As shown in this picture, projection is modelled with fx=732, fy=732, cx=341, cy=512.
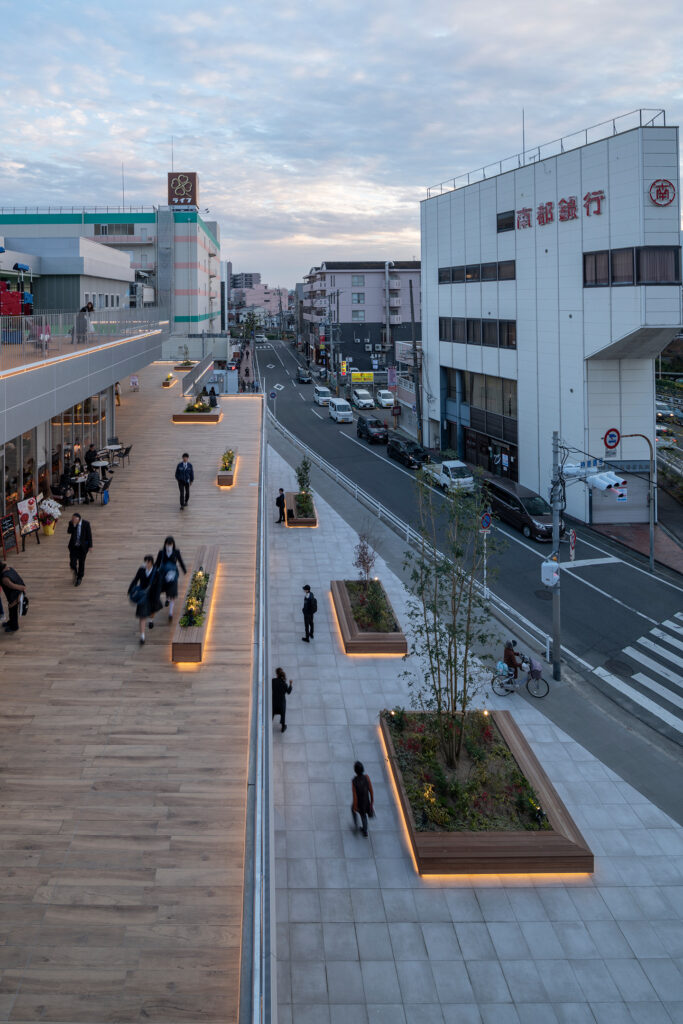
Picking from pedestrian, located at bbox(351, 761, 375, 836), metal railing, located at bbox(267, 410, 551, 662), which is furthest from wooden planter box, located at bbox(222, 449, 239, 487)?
pedestrian, located at bbox(351, 761, 375, 836)

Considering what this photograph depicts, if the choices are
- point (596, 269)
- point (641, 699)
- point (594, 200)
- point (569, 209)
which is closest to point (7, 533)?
point (641, 699)

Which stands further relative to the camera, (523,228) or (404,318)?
(404,318)

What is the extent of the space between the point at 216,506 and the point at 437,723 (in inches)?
351

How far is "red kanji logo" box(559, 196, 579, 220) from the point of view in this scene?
3036 cm

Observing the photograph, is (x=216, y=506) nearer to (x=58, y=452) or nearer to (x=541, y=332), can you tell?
(x=58, y=452)

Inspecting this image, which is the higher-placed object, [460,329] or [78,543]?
[460,329]

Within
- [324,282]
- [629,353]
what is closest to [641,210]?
[629,353]

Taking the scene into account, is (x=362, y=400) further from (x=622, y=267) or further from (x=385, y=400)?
(x=622, y=267)

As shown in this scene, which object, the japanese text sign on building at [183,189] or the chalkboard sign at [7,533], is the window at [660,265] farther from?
the japanese text sign on building at [183,189]

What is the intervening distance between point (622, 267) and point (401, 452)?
17.0m

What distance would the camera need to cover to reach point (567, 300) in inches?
1222

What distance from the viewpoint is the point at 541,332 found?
33.2 metres

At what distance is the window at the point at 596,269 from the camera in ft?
94.0

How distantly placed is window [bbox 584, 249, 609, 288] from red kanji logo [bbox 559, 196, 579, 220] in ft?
6.45
